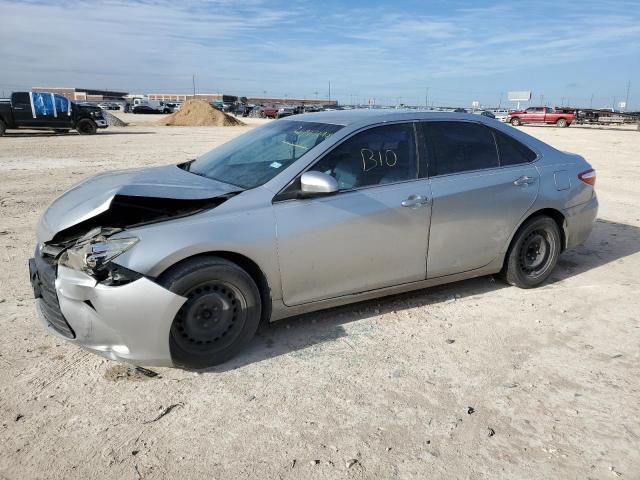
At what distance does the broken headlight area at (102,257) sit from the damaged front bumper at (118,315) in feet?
0.14

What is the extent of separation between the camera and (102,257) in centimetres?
308

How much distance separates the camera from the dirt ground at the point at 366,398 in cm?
262

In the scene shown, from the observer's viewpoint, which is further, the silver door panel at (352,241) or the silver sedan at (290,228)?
the silver door panel at (352,241)

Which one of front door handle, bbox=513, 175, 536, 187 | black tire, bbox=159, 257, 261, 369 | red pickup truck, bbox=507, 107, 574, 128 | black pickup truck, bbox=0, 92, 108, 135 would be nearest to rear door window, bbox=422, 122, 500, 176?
front door handle, bbox=513, 175, 536, 187

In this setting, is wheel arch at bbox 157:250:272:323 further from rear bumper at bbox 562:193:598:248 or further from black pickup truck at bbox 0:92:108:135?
black pickup truck at bbox 0:92:108:135

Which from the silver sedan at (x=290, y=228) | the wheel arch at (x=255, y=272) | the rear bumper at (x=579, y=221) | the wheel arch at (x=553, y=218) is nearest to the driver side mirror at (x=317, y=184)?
the silver sedan at (x=290, y=228)

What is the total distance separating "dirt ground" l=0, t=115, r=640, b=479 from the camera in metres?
2.62

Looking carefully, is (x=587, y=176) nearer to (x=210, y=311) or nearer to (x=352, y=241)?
(x=352, y=241)

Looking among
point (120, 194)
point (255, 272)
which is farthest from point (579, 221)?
point (120, 194)

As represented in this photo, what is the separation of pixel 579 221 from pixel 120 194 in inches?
167

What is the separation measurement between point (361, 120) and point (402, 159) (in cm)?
45

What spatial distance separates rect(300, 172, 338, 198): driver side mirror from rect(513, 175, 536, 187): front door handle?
6.38ft

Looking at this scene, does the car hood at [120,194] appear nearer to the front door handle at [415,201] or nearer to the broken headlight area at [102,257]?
the broken headlight area at [102,257]

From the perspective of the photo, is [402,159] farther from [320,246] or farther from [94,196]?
[94,196]
